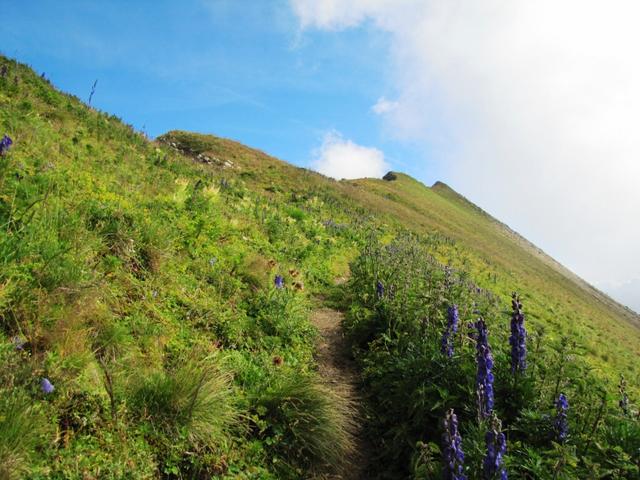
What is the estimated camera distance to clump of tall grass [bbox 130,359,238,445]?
3.37m

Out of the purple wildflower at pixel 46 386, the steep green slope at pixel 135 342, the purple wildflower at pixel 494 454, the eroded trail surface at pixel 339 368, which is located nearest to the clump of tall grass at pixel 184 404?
the steep green slope at pixel 135 342

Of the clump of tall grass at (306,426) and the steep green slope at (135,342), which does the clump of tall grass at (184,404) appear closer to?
the steep green slope at (135,342)

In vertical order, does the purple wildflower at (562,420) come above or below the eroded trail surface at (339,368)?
above

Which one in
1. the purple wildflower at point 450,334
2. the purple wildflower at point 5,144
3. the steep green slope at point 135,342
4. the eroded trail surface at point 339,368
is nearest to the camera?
the steep green slope at point 135,342

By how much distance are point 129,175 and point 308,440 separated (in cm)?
678

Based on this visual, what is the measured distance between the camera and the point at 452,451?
2.91m

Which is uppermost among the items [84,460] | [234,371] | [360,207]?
[360,207]

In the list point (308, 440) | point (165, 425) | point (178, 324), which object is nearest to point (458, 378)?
point (308, 440)

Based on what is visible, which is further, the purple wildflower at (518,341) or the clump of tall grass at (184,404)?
the purple wildflower at (518,341)

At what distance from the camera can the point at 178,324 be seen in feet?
16.2

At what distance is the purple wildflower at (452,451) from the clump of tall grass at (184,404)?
1955 mm

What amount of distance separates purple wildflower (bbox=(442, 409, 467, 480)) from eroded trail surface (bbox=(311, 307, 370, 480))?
1.45m

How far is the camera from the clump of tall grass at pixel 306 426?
3982 millimetres

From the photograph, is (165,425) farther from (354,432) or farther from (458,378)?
(458,378)
